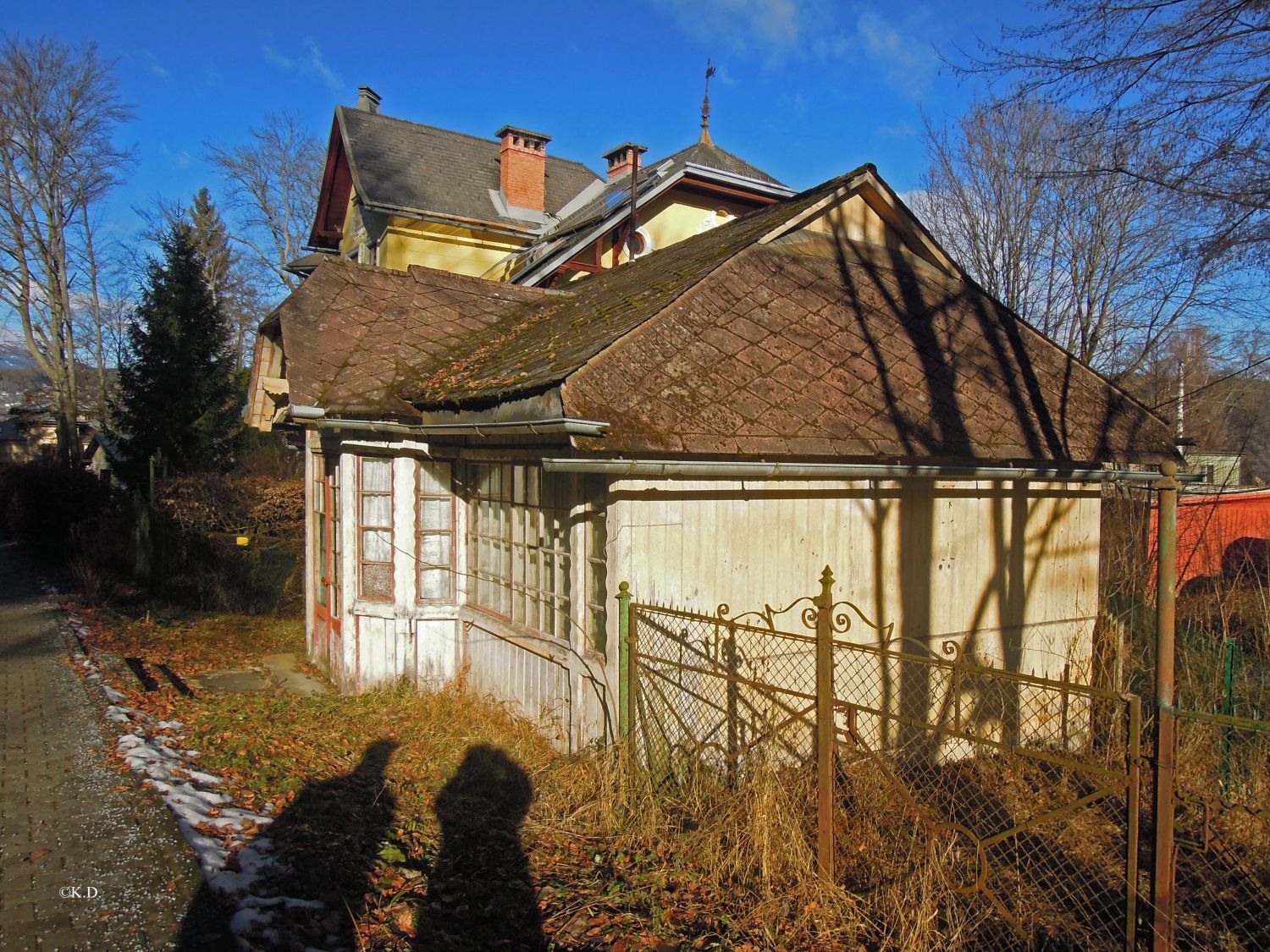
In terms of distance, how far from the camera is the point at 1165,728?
10.9 ft

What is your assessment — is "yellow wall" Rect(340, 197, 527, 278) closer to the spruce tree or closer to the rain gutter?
the spruce tree

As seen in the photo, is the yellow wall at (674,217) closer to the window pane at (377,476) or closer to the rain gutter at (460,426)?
the window pane at (377,476)

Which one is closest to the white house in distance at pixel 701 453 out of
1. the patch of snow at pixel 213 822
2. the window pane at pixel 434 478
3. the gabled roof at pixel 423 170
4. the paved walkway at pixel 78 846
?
the window pane at pixel 434 478

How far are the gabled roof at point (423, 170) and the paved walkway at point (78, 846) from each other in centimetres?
1300

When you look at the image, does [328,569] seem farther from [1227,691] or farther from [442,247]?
[442,247]

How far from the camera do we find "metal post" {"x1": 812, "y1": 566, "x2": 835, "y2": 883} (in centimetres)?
417

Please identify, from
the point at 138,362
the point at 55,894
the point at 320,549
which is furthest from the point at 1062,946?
the point at 138,362

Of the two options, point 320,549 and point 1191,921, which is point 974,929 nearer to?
point 1191,921

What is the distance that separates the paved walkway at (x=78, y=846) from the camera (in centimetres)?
412

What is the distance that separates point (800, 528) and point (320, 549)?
5888 mm

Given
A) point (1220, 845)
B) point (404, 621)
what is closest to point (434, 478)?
point (404, 621)

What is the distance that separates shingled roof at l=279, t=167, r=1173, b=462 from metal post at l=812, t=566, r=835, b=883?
1755 millimetres

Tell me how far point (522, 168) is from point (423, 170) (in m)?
2.37

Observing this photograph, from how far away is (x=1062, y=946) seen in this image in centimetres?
439
